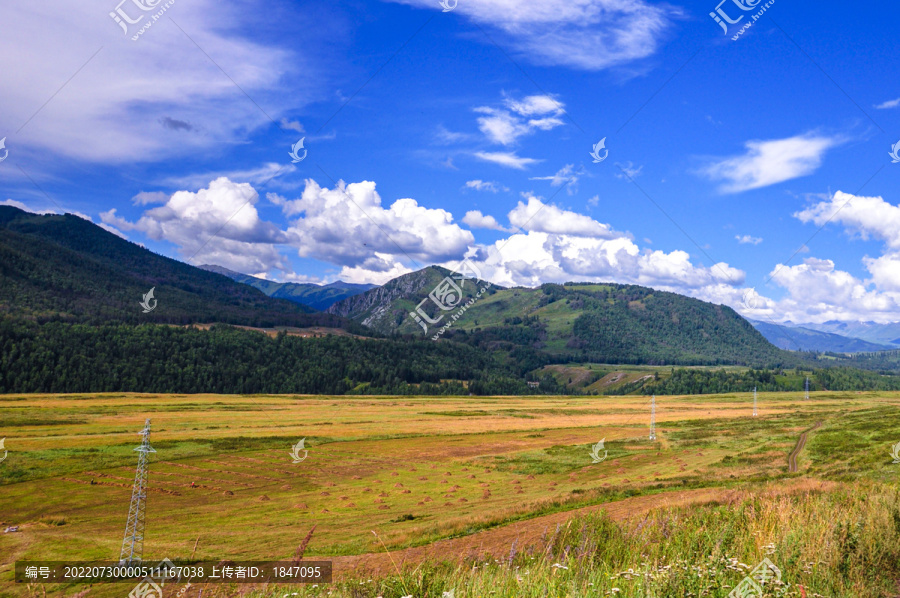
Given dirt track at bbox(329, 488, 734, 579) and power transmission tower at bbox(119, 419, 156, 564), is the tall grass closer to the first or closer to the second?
dirt track at bbox(329, 488, 734, 579)

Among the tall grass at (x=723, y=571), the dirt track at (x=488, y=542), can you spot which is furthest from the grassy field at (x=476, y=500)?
the dirt track at (x=488, y=542)

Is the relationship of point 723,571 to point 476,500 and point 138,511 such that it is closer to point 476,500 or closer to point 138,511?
point 138,511

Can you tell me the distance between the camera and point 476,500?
43531mm

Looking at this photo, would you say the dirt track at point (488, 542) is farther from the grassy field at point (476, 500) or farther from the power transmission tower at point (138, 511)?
the power transmission tower at point (138, 511)

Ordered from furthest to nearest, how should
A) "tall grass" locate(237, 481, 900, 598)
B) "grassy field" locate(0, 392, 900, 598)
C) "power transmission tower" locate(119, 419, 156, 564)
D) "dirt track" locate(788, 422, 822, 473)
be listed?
1. "dirt track" locate(788, 422, 822, 473)
2. "power transmission tower" locate(119, 419, 156, 564)
3. "grassy field" locate(0, 392, 900, 598)
4. "tall grass" locate(237, 481, 900, 598)

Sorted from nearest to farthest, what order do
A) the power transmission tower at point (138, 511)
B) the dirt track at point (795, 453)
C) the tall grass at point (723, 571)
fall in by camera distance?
1. the tall grass at point (723, 571)
2. the power transmission tower at point (138, 511)
3. the dirt track at point (795, 453)

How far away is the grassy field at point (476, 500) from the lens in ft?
31.4

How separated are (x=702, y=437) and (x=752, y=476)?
Result: 36918mm

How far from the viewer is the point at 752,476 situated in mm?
40875

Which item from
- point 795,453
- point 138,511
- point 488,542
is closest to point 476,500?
point 488,542

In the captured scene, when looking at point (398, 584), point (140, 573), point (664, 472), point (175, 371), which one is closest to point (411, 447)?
point (664, 472)

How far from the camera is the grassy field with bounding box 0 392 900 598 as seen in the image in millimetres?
9586

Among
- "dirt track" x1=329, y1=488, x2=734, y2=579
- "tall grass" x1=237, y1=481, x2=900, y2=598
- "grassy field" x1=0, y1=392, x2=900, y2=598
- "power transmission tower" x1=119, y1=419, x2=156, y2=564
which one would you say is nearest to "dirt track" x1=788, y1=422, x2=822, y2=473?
"grassy field" x1=0, y1=392, x2=900, y2=598

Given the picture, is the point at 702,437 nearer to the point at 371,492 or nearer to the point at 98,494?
the point at 371,492
